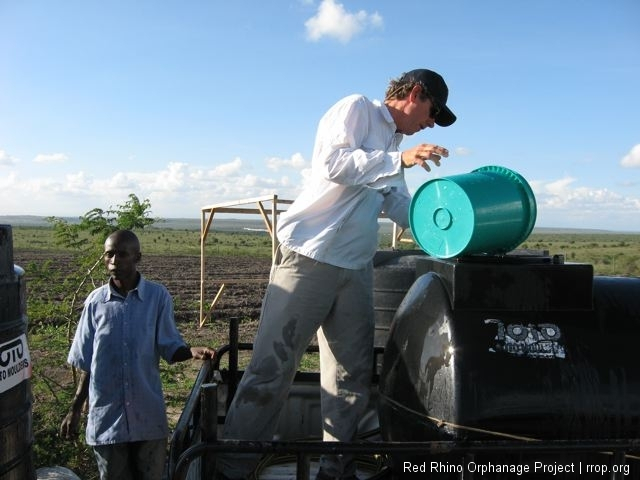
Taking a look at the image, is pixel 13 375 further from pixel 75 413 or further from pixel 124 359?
pixel 75 413

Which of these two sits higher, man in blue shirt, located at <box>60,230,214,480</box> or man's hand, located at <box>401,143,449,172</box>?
man's hand, located at <box>401,143,449,172</box>

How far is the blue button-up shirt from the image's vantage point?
2730mm

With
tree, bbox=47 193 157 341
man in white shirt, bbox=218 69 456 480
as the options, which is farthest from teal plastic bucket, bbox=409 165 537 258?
tree, bbox=47 193 157 341

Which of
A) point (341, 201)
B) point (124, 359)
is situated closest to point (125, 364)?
point (124, 359)

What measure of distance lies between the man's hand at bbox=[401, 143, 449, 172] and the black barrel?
4.69 feet

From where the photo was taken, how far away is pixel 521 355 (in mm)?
2049

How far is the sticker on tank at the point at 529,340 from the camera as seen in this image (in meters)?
2.06

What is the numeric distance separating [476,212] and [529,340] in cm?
49

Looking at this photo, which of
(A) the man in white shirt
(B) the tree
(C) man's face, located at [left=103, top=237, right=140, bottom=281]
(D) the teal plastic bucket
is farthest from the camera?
(B) the tree

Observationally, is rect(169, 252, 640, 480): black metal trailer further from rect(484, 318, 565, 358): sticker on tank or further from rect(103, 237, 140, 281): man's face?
rect(103, 237, 140, 281): man's face

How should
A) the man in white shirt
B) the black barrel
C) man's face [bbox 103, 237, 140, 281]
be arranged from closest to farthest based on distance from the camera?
the black barrel → the man in white shirt → man's face [bbox 103, 237, 140, 281]

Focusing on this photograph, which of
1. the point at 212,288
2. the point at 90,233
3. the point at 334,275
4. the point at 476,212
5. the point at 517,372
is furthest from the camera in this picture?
the point at 212,288

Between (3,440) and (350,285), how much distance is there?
4.89 feet

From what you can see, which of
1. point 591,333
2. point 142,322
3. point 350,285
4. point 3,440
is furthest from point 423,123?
point 3,440
